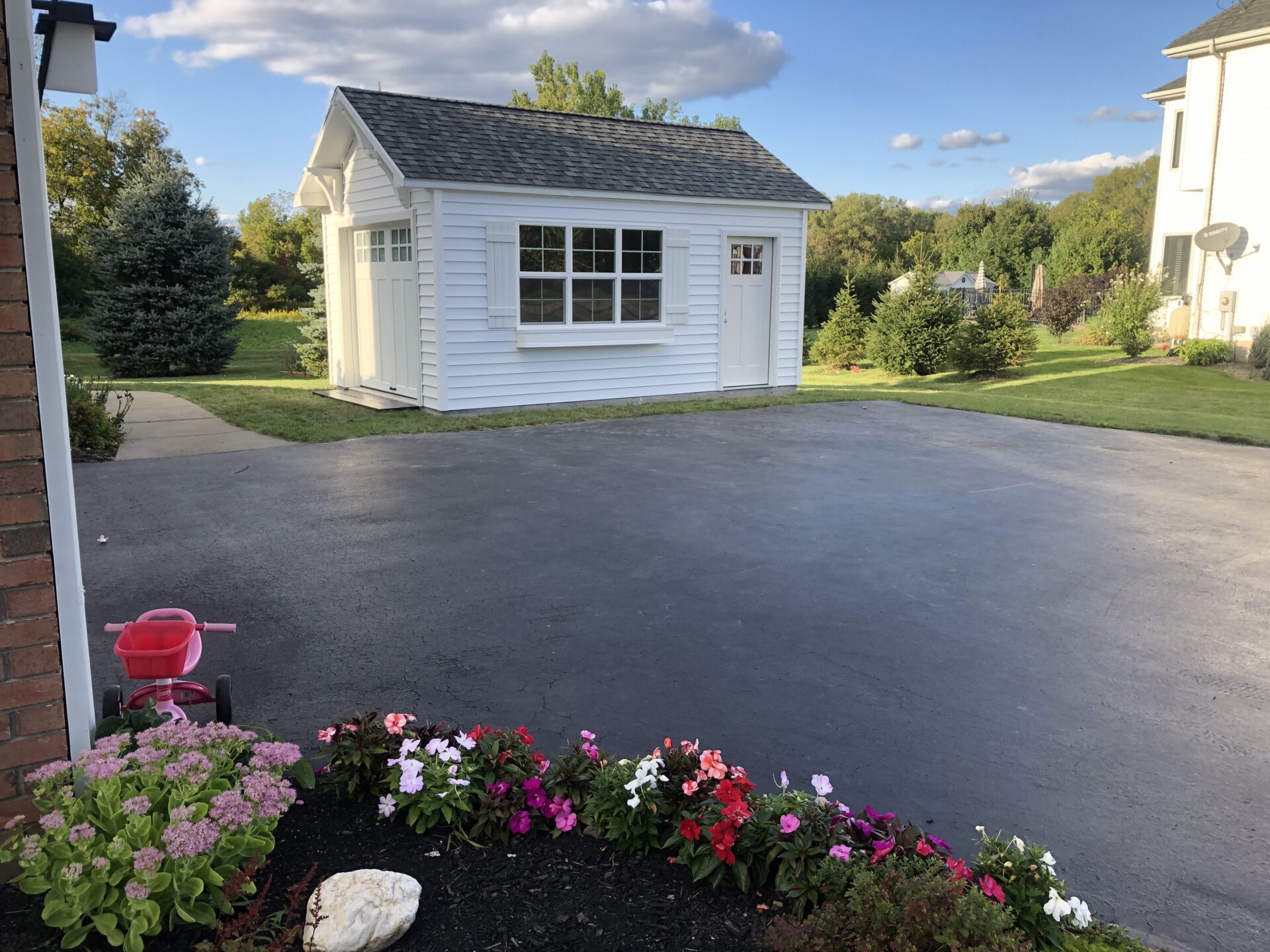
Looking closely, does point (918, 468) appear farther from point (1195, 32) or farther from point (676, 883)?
point (1195, 32)

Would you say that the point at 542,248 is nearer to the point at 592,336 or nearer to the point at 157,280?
the point at 592,336

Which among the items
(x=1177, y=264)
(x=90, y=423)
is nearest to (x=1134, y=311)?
(x=1177, y=264)

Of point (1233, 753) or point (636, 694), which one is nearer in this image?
point (1233, 753)

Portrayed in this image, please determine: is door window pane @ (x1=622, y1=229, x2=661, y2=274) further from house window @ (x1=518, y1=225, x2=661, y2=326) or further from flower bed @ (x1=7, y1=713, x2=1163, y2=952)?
flower bed @ (x1=7, y1=713, x2=1163, y2=952)

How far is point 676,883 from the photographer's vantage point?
2.58 m

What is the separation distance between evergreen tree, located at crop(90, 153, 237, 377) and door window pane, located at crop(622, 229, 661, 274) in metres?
8.81

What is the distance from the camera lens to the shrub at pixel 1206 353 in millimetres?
18453

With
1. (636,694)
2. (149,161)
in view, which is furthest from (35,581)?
(149,161)

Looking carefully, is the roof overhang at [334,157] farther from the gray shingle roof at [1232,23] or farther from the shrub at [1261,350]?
the gray shingle roof at [1232,23]

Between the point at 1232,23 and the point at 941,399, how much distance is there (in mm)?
12453

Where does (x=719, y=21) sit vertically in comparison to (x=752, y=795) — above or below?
above

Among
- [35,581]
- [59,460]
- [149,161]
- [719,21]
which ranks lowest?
[35,581]

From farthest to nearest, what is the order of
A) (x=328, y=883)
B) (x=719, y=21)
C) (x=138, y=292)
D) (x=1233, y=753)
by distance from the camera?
1. (x=719, y=21)
2. (x=138, y=292)
3. (x=1233, y=753)
4. (x=328, y=883)

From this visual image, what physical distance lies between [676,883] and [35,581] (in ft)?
6.21
